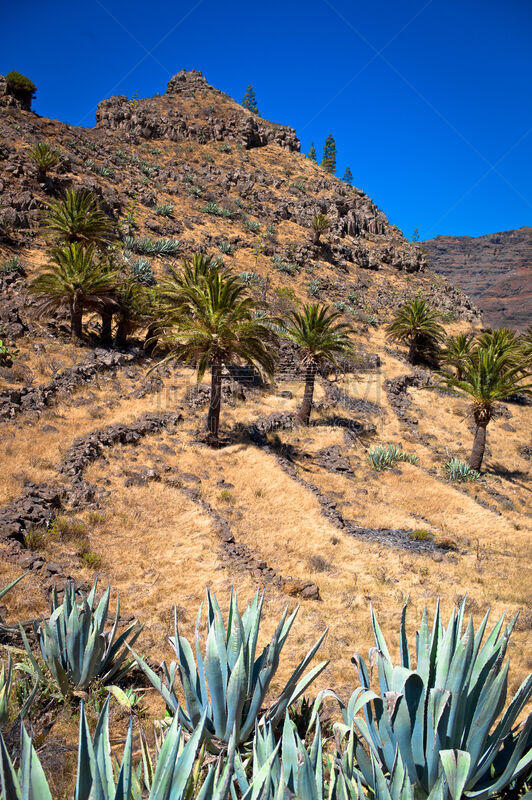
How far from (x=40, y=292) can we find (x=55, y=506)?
436 inches

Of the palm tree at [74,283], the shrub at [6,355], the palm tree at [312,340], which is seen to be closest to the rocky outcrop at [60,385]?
the shrub at [6,355]

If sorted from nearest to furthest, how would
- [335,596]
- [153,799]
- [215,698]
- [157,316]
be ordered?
[153,799] < [215,698] < [335,596] < [157,316]

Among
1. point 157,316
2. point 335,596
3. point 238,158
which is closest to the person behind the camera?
point 335,596

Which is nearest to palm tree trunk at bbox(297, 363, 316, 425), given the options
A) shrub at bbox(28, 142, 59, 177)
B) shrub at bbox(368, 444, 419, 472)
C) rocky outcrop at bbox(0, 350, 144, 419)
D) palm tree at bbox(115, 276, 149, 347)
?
shrub at bbox(368, 444, 419, 472)

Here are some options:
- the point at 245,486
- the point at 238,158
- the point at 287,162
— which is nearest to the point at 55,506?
the point at 245,486

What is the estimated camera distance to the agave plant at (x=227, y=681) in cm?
322

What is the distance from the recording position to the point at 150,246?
28.0 meters

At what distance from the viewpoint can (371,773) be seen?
2.76 metres

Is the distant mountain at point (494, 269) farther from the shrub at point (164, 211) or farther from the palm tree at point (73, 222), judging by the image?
the palm tree at point (73, 222)

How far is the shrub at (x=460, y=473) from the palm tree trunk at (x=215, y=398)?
385 inches

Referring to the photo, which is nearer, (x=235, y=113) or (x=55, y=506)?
(x=55, y=506)

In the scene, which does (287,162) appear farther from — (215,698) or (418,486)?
(215,698)

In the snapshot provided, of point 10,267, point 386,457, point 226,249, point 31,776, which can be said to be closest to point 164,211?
point 226,249

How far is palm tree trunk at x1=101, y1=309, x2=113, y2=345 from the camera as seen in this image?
18.6 metres
